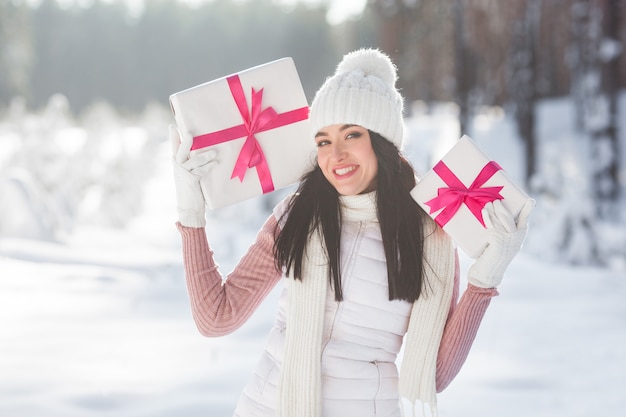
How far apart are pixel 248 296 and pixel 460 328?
54 centimetres

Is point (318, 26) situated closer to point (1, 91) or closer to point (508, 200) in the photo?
point (1, 91)

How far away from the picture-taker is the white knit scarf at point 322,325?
1.87 m

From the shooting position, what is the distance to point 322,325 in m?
1.90

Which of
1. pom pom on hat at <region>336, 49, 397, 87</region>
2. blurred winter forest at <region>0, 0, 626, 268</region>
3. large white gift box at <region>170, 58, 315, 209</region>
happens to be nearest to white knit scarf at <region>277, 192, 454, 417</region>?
large white gift box at <region>170, 58, 315, 209</region>

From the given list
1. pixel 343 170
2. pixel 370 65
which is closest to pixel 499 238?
pixel 343 170

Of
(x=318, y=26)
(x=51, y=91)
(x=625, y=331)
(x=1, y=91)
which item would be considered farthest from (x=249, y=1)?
(x=625, y=331)

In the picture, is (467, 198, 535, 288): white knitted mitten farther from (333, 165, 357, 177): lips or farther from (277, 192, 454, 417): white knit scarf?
(333, 165, 357, 177): lips

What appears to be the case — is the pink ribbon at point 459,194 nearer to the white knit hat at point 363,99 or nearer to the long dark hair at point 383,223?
the long dark hair at point 383,223

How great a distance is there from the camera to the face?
1999 millimetres

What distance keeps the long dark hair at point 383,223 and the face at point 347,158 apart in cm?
3

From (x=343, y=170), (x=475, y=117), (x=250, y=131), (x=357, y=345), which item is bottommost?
(x=357, y=345)

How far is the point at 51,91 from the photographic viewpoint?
66.1 metres

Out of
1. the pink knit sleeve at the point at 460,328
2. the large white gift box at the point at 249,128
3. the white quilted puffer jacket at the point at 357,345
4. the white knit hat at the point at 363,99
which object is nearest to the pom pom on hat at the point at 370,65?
the white knit hat at the point at 363,99

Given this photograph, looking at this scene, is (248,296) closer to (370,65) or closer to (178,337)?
(370,65)
